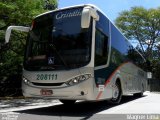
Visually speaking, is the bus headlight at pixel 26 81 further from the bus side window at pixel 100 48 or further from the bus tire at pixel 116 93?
the bus tire at pixel 116 93

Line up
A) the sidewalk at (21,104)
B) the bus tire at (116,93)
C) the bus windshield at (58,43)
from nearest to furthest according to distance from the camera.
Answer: the bus windshield at (58,43)
the sidewalk at (21,104)
the bus tire at (116,93)

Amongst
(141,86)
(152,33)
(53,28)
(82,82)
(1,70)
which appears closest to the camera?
(82,82)

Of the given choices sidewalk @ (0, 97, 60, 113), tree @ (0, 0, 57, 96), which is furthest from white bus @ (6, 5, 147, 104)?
tree @ (0, 0, 57, 96)

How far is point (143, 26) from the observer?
51875 millimetres

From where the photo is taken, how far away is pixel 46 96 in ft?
37.8

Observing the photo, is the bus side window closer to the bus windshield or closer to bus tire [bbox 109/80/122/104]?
the bus windshield

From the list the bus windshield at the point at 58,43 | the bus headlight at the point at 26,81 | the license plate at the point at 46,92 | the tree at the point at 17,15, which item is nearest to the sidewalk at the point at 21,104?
the bus headlight at the point at 26,81

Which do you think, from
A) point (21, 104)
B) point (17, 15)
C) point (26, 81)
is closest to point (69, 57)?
point (26, 81)

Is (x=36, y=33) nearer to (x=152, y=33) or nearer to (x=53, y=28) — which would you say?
(x=53, y=28)

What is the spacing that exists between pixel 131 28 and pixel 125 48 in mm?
34894

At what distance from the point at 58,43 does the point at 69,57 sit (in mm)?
655

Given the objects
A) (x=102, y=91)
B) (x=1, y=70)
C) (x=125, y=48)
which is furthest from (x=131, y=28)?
(x=102, y=91)

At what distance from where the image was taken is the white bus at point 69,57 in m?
11.2

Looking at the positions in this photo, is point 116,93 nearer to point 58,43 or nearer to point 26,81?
point 58,43
